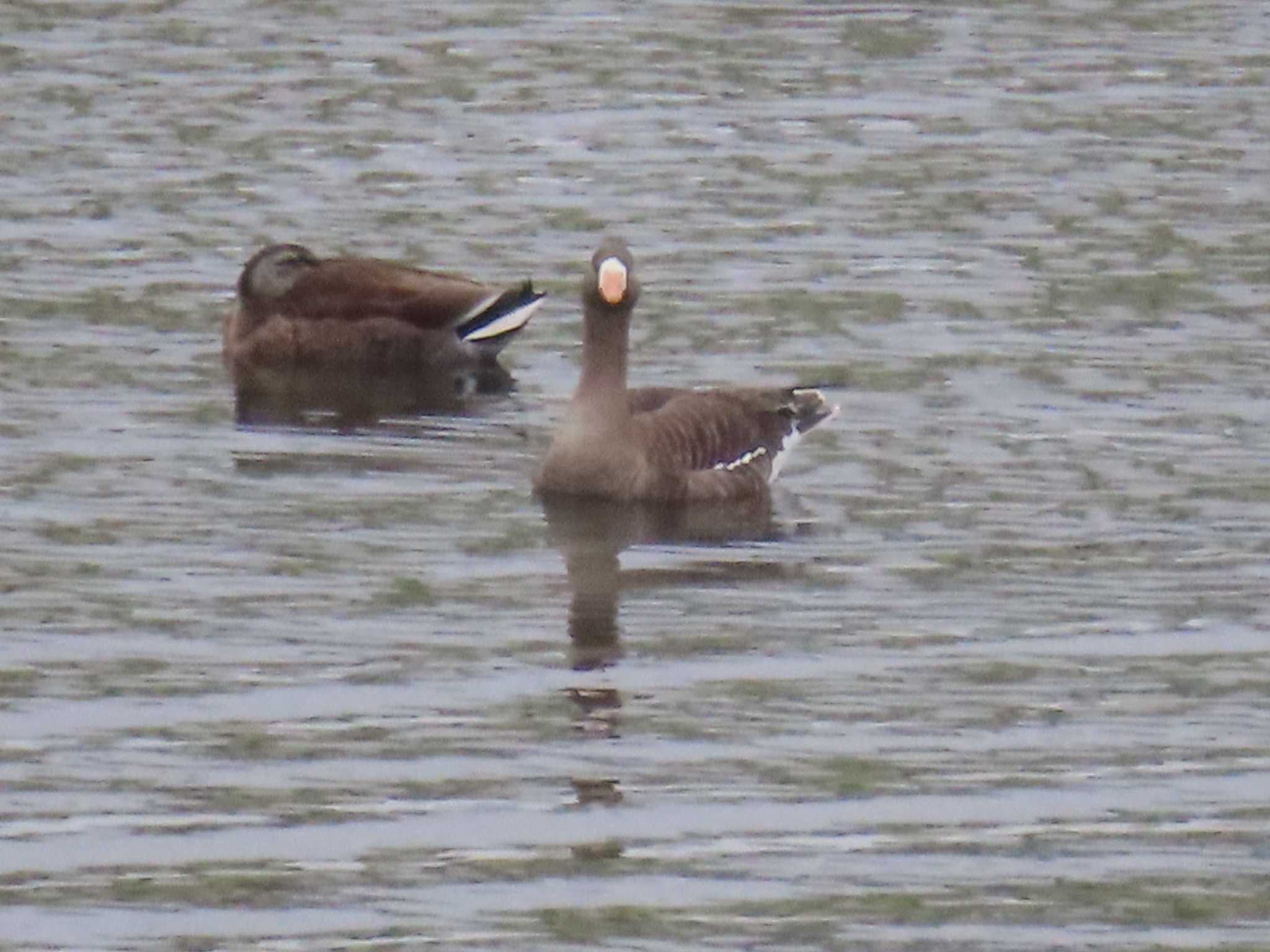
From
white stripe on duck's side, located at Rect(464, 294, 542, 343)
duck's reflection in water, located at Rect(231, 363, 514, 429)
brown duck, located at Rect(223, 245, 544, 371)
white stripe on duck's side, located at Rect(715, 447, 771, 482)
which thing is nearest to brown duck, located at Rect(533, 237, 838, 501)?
white stripe on duck's side, located at Rect(715, 447, 771, 482)

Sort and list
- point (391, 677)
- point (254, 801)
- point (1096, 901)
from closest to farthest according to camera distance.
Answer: point (1096, 901), point (254, 801), point (391, 677)

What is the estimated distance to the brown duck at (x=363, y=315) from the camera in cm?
1931

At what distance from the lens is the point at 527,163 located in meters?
24.6

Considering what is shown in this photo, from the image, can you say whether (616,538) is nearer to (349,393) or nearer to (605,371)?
(605,371)

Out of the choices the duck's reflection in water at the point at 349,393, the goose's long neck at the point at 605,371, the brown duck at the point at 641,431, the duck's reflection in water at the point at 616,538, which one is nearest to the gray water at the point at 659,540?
the duck's reflection in water at the point at 616,538

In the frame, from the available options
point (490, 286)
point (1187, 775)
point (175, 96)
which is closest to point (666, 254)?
point (490, 286)

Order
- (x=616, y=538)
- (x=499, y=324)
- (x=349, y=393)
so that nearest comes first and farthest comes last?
(x=616, y=538), (x=349, y=393), (x=499, y=324)

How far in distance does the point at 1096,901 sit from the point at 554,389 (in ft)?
31.5

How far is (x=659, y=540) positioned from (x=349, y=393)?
4.34 metres

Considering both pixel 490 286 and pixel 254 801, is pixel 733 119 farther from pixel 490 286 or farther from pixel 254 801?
pixel 254 801

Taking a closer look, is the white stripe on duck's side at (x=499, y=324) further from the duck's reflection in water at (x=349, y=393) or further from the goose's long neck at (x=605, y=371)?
the goose's long neck at (x=605, y=371)

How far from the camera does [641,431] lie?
15.9 metres

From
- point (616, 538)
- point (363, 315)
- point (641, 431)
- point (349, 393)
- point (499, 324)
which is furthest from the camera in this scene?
point (363, 315)

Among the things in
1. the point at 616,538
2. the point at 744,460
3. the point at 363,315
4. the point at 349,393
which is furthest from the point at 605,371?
the point at 363,315
